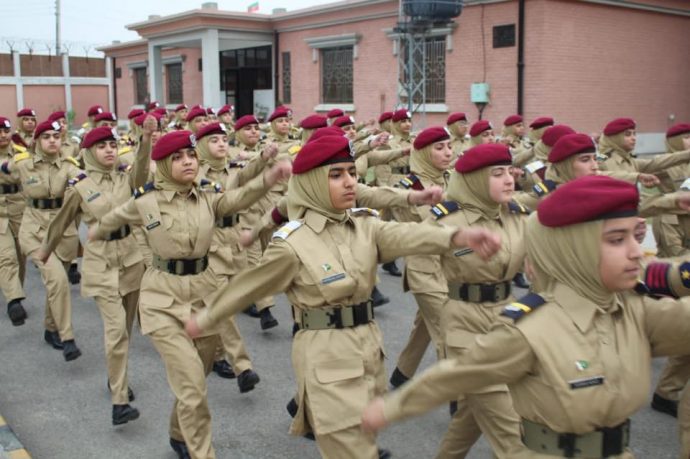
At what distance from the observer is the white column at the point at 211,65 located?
25750 millimetres

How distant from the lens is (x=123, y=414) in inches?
229

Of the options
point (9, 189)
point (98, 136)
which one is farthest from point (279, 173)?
point (9, 189)

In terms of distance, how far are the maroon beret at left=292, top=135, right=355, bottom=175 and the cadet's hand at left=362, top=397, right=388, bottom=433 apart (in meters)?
1.47

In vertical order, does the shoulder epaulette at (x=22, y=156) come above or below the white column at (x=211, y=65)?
below

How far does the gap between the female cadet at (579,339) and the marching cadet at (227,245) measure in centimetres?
286

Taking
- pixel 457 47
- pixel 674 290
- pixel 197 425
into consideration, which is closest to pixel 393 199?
pixel 197 425

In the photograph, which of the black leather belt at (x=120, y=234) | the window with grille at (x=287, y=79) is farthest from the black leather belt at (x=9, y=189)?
the window with grille at (x=287, y=79)

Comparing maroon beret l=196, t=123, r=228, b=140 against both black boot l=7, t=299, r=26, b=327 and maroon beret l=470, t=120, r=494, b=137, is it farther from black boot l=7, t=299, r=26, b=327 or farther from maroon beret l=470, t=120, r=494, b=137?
maroon beret l=470, t=120, r=494, b=137

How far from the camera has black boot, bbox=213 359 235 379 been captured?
6.90 meters

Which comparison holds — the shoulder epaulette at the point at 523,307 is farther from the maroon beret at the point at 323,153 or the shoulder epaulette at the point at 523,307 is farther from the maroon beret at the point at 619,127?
the maroon beret at the point at 619,127

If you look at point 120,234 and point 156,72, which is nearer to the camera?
point 120,234

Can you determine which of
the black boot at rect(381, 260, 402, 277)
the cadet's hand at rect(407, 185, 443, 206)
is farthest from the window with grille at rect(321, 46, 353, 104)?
the cadet's hand at rect(407, 185, 443, 206)

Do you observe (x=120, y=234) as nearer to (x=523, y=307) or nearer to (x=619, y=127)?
(x=523, y=307)

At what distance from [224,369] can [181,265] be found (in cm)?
178
